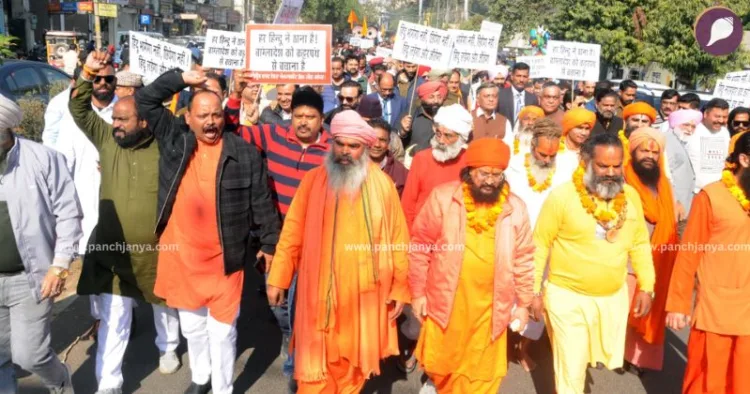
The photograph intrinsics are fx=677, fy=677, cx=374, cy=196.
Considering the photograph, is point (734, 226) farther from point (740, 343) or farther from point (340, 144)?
point (340, 144)

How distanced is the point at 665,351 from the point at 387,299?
9.27 feet

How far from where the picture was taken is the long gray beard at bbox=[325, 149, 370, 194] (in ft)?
12.2

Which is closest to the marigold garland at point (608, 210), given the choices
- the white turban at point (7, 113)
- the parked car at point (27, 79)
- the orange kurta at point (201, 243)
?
the orange kurta at point (201, 243)

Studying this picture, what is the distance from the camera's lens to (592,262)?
3838mm

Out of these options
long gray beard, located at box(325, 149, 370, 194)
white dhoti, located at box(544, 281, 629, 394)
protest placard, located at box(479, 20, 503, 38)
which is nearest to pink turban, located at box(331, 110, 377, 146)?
long gray beard, located at box(325, 149, 370, 194)

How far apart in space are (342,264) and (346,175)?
1.62 feet

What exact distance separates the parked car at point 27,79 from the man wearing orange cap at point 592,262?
29.0 feet

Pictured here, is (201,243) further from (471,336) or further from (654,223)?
(654,223)

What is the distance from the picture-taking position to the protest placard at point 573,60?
9039mm

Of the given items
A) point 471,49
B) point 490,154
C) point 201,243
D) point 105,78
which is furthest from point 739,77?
point 105,78

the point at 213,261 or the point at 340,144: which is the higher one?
the point at 340,144

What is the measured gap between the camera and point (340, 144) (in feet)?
12.4

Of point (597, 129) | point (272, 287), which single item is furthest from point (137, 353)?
point (597, 129)

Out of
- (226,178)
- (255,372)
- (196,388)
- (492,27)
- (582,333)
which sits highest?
(492,27)
